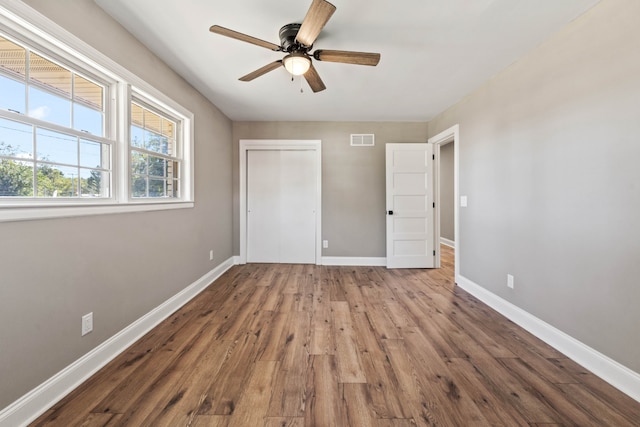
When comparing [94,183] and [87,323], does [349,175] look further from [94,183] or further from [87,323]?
[87,323]

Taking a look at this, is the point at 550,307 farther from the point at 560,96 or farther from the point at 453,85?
the point at 453,85

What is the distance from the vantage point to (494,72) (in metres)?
2.55

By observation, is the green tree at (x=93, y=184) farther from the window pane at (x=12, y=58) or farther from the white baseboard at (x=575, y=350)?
the white baseboard at (x=575, y=350)

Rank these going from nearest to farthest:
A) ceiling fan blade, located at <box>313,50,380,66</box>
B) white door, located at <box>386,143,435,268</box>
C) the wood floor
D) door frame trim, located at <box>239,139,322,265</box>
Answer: the wood floor → ceiling fan blade, located at <box>313,50,380,66</box> → white door, located at <box>386,143,435,268</box> → door frame trim, located at <box>239,139,322,265</box>

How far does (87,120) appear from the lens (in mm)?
1721

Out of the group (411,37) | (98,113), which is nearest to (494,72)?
(411,37)

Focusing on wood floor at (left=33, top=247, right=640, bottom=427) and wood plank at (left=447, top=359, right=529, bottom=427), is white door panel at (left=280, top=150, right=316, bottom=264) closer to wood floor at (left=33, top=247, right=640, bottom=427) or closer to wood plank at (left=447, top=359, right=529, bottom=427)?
wood floor at (left=33, top=247, right=640, bottom=427)

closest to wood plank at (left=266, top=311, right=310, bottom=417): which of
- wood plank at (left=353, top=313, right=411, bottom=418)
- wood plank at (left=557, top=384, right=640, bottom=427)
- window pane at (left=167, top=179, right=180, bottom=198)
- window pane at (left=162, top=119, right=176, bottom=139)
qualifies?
wood plank at (left=353, top=313, right=411, bottom=418)

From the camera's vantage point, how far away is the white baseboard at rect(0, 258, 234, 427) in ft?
4.06

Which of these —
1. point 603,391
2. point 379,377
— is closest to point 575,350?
point 603,391

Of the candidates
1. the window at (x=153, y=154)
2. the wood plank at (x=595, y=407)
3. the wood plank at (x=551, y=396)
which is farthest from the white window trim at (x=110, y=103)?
the wood plank at (x=595, y=407)

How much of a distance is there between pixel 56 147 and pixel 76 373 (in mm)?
1379

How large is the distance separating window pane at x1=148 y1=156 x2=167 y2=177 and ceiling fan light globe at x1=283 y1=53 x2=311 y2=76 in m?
1.57

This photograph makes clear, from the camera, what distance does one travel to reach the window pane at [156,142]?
7.68ft
